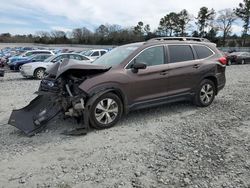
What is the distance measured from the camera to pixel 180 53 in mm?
6504

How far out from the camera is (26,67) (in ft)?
46.5

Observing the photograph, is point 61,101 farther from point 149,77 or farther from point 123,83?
point 149,77

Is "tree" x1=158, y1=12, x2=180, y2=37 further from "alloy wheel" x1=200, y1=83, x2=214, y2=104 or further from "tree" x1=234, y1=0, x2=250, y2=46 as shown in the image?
"alloy wheel" x1=200, y1=83, x2=214, y2=104

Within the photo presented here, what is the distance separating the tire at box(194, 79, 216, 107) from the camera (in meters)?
6.80

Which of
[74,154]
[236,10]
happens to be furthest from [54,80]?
[236,10]

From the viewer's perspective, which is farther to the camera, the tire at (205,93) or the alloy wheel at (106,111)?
the tire at (205,93)

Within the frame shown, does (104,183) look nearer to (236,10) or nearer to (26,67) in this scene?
(26,67)

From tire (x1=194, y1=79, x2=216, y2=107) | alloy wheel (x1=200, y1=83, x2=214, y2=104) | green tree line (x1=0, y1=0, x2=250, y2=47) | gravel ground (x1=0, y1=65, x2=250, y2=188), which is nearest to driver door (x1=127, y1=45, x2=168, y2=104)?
gravel ground (x1=0, y1=65, x2=250, y2=188)

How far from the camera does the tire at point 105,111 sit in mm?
5113

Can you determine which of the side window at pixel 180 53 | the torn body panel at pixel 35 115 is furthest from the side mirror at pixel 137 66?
the torn body panel at pixel 35 115

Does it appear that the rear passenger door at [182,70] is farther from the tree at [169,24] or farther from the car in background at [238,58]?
the tree at [169,24]

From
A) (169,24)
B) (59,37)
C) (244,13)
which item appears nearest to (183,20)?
(169,24)

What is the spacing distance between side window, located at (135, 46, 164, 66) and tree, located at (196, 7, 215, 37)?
71.6m

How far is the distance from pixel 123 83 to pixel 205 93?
2661 millimetres
